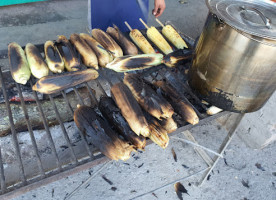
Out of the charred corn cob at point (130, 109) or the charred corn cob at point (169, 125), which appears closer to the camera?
the charred corn cob at point (130, 109)

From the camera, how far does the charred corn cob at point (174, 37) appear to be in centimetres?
261

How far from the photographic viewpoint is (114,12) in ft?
11.1

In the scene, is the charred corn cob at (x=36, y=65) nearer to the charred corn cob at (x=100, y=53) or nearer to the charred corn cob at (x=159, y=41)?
the charred corn cob at (x=100, y=53)

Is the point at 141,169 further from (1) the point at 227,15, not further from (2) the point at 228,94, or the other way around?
(1) the point at 227,15

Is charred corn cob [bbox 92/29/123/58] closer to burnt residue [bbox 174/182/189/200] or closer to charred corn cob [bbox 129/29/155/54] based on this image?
charred corn cob [bbox 129/29/155/54]

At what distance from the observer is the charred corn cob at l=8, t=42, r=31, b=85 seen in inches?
76.8

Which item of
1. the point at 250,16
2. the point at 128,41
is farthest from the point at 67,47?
the point at 250,16

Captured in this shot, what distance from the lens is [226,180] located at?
2.97 metres

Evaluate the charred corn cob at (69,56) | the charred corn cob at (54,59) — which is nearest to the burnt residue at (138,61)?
the charred corn cob at (69,56)

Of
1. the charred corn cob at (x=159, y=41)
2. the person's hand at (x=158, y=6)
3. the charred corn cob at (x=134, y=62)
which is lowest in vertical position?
the charred corn cob at (x=134, y=62)

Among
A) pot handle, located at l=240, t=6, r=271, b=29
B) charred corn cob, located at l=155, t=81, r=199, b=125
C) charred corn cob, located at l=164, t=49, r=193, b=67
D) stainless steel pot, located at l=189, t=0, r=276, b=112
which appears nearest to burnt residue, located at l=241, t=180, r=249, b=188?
stainless steel pot, located at l=189, t=0, r=276, b=112

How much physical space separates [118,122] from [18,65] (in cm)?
102

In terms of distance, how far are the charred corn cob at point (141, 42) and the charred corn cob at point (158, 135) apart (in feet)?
3.30

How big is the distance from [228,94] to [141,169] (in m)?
1.65
